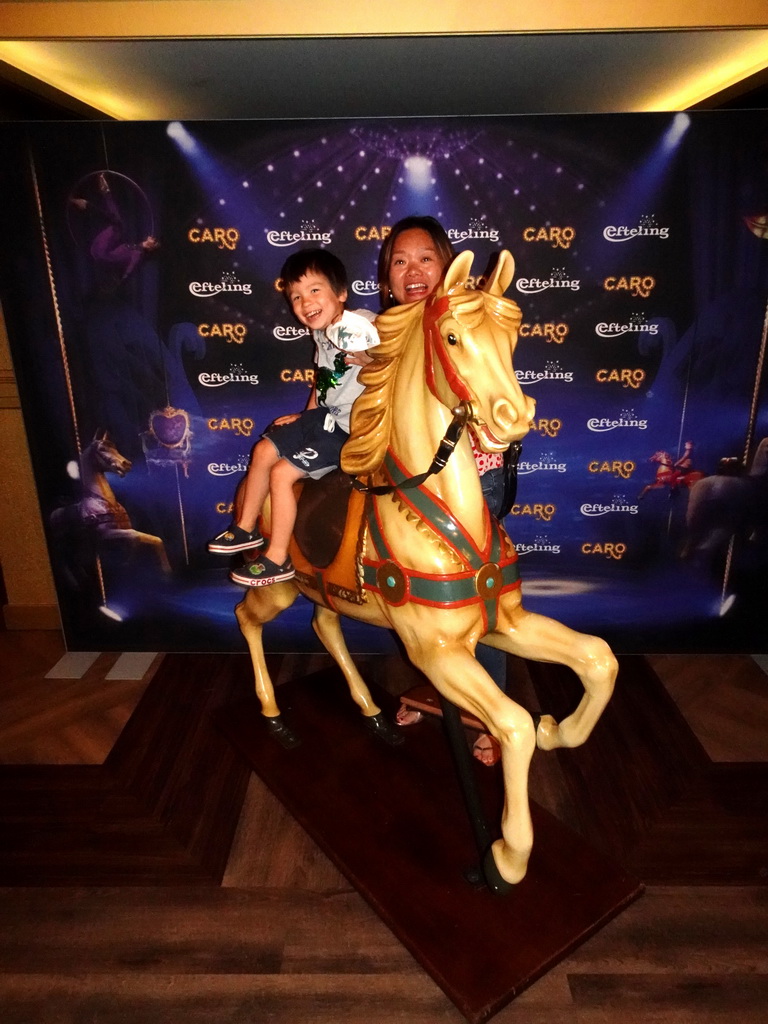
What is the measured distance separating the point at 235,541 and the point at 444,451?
35.8 inches

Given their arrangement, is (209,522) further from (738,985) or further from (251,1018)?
(738,985)

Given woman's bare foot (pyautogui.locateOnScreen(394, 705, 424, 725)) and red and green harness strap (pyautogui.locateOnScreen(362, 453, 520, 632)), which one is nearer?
red and green harness strap (pyautogui.locateOnScreen(362, 453, 520, 632))

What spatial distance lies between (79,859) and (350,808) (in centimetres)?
91

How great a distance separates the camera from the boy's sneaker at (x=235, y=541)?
2037mm

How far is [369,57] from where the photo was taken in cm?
241

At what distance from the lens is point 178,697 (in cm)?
292

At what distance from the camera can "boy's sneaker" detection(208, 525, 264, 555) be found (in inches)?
80.2

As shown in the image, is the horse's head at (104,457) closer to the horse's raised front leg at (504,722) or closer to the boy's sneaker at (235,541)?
the boy's sneaker at (235,541)

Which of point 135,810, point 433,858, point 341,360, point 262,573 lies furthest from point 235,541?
point 433,858

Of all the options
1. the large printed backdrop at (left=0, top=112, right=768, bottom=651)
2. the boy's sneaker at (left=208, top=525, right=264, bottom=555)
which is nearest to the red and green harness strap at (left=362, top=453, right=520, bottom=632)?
the boy's sneaker at (left=208, top=525, right=264, bottom=555)

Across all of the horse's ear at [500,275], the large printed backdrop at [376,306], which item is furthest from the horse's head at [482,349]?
the large printed backdrop at [376,306]

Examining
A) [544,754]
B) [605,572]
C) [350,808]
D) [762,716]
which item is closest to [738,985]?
[544,754]

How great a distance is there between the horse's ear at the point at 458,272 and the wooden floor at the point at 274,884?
1.68 m

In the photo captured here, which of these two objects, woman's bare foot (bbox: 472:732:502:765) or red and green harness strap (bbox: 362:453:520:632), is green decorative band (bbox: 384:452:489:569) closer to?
red and green harness strap (bbox: 362:453:520:632)
